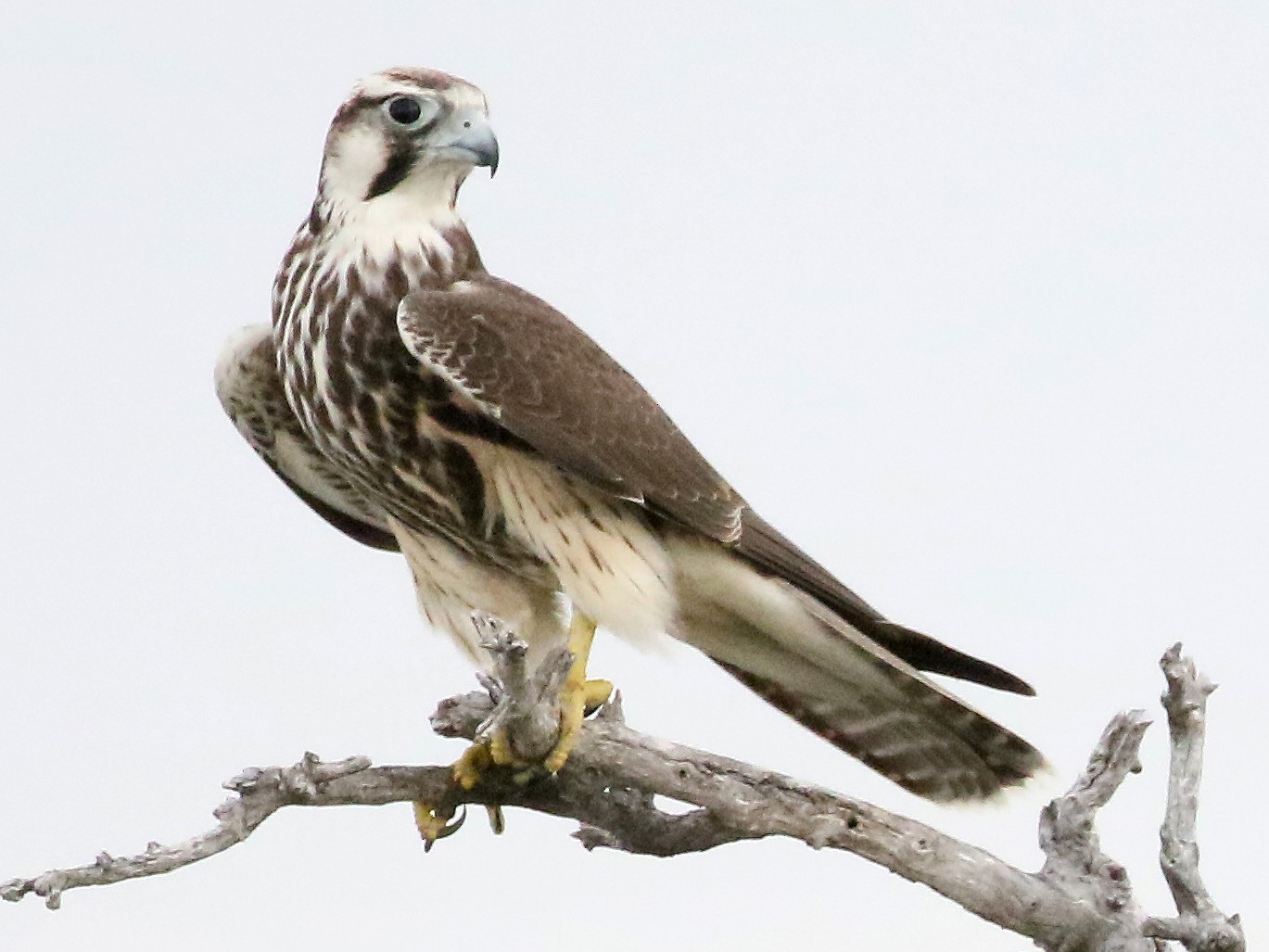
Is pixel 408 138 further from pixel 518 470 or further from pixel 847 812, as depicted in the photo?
pixel 847 812

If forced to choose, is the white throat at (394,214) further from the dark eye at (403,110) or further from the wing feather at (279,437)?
the wing feather at (279,437)

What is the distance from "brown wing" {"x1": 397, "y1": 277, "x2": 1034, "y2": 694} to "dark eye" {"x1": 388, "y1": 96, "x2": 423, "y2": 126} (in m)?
0.43

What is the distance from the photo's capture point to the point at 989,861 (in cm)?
450

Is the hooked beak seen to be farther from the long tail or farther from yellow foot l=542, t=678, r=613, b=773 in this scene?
yellow foot l=542, t=678, r=613, b=773

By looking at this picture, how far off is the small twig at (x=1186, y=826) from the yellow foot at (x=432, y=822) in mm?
1546

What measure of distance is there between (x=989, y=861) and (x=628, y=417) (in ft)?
4.35

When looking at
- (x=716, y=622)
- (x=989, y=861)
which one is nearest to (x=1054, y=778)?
(x=989, y=861)

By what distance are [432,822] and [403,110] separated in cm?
172

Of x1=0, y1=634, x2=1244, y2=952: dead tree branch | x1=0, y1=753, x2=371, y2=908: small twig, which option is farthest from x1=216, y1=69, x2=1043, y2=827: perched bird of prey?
x1=0, y1=753, x2=371, y2=908: small twig

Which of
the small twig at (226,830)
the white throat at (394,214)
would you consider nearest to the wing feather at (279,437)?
the white throat at (394,214)

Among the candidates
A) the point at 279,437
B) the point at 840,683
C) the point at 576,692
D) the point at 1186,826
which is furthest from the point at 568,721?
the point at 279,437

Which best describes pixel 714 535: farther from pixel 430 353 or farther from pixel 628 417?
pixel 430 353

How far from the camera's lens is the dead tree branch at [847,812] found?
425 cm

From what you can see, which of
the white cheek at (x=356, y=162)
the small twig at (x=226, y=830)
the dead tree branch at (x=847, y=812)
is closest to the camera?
the small twig at (x=226, y=830)
